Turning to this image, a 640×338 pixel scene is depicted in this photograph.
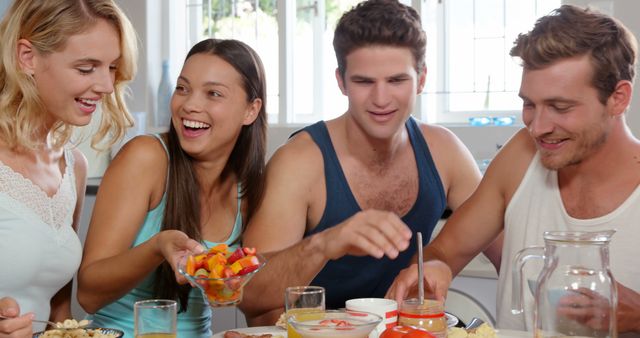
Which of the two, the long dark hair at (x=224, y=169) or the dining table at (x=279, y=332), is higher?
the long dark hair at (x=224, y=169)

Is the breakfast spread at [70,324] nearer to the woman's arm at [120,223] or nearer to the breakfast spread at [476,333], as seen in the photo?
the woman's arm at [120,223]

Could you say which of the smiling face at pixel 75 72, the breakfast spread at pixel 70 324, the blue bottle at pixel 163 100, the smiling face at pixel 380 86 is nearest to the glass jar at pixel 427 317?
the breakfast spread at pixel 70 324

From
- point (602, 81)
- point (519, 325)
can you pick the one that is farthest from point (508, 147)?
point (519, 325)

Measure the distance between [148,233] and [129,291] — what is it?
16 centimetres

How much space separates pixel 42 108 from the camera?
79.0 inches

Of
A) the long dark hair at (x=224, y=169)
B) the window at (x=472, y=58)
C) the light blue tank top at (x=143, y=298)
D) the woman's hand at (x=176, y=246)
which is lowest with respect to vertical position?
the light blue tank top at (x=143, y=298)

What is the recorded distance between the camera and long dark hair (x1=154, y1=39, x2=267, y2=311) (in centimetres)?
215

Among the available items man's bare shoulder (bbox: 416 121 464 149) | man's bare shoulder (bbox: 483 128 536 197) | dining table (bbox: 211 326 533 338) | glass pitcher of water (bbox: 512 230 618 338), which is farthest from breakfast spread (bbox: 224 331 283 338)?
man's bare shoulder (bbox: 416 121 464 149)

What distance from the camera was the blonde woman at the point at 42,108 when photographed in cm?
194

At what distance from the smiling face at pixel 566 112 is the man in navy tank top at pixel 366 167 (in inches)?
17.2

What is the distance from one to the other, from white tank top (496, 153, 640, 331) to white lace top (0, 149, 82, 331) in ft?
3.61

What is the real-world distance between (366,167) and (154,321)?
1138 millimetres

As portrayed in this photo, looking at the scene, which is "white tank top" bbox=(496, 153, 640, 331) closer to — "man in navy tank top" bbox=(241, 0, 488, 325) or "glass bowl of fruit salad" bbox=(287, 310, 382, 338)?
"man in navy tank top" bbox=(241, 0, 488, 325)

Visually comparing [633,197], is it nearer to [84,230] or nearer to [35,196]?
[35,196]
